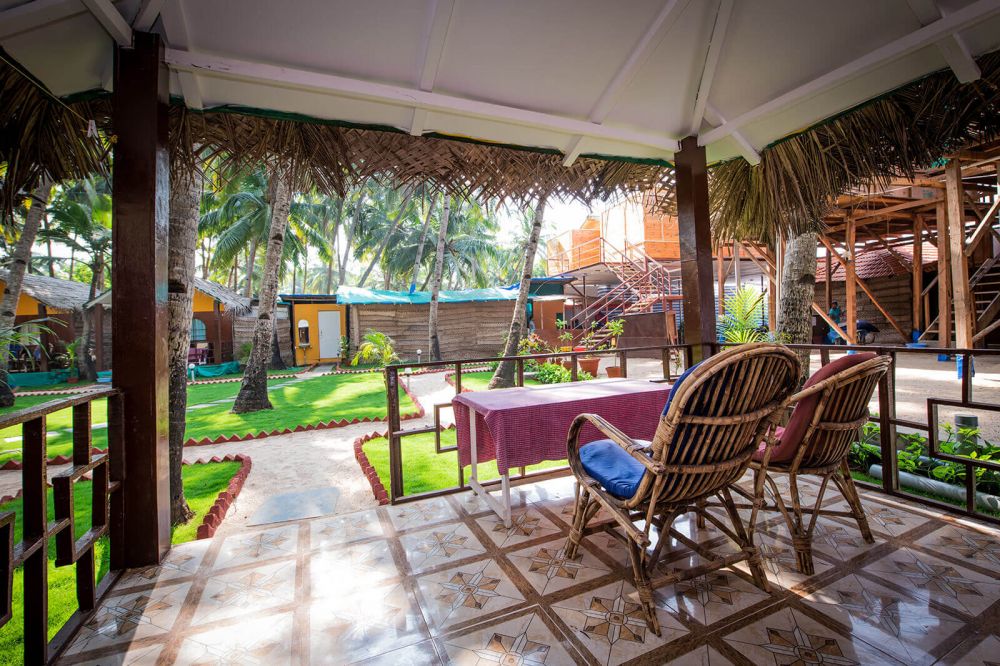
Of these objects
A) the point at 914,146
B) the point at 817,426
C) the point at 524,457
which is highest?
the point at 914,146

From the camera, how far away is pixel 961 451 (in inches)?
151

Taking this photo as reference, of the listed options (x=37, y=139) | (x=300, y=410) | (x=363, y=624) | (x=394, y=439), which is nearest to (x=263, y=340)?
(x=300, y=410)

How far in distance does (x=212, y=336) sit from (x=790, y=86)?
17698 mm

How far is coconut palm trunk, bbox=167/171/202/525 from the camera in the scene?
139 inches

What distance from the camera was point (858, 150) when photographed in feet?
11.5

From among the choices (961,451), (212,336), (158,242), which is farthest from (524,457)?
(212,336)

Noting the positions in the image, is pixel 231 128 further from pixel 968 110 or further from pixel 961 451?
pixel 961 451

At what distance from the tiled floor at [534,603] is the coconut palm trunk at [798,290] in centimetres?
349

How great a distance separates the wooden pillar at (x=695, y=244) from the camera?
3666 mm

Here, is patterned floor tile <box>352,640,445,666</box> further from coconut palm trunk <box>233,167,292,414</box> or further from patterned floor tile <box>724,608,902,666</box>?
coconut palm trunk <box>233,167,292,414</box>

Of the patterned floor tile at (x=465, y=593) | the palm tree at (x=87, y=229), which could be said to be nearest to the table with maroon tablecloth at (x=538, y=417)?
the patterned floor tile at (x=465, y=593)

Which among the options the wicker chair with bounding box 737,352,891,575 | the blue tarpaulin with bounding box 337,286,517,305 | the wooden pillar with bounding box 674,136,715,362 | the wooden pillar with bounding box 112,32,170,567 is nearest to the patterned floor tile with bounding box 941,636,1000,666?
the wicker chair with bounding box 737,352,891,575

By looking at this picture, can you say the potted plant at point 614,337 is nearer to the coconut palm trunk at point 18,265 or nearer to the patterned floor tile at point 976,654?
the patterned floor tile at point 976,654

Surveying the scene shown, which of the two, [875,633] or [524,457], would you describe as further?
[524,457]
